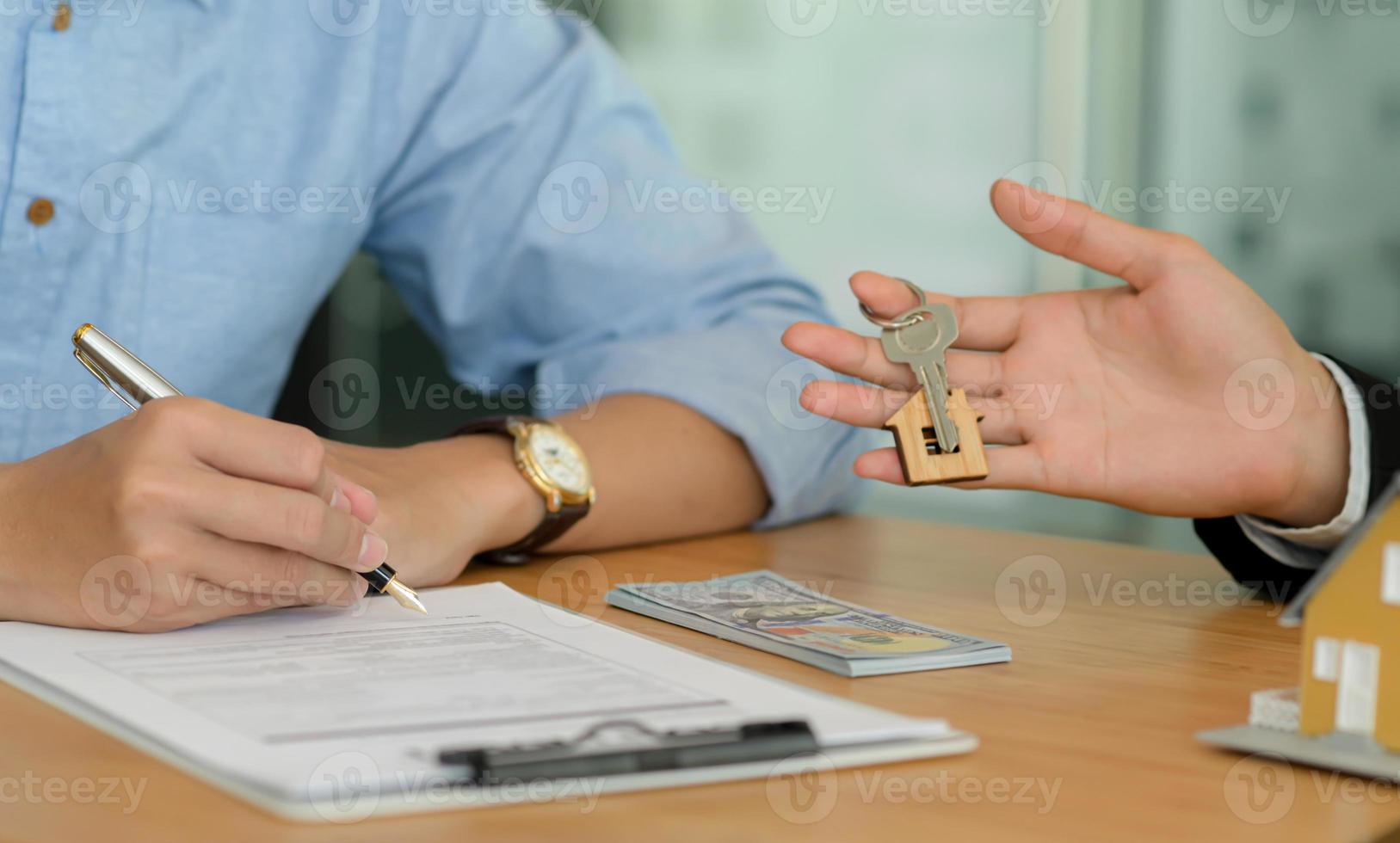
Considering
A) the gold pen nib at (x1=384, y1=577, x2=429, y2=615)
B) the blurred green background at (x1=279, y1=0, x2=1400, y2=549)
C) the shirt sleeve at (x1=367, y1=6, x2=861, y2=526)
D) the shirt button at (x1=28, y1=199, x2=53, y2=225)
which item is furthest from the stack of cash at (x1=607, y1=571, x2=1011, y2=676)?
the blurred green background at (x1=279, y1=0, x2=1400, y2=549)

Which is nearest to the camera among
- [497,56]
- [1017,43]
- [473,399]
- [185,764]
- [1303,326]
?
[185,764]

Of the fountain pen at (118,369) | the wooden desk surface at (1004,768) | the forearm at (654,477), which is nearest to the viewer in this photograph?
the wooden desk surface at (1004,768)

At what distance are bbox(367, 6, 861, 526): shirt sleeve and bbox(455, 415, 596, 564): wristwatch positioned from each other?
0.21m

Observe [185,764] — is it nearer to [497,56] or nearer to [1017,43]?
[497,56]

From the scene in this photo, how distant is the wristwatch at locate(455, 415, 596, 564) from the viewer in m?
0.98

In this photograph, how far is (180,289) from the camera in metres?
1.20

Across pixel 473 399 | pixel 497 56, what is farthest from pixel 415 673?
pixel 473 399

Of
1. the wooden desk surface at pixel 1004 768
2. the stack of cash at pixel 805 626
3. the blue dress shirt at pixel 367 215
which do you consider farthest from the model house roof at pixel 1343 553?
the blue dress shirt at pixel 367 215

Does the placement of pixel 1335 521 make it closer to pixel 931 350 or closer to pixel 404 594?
pixel 931 350

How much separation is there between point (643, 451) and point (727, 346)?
0.51ft

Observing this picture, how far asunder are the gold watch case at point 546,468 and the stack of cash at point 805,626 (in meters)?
0.12

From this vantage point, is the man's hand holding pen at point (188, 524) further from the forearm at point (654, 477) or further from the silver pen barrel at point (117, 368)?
the forearm at point (654, 477)

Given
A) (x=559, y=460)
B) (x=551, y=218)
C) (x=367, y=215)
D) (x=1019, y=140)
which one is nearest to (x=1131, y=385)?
(x=559, y=460)

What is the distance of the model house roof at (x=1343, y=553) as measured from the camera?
531 mm
